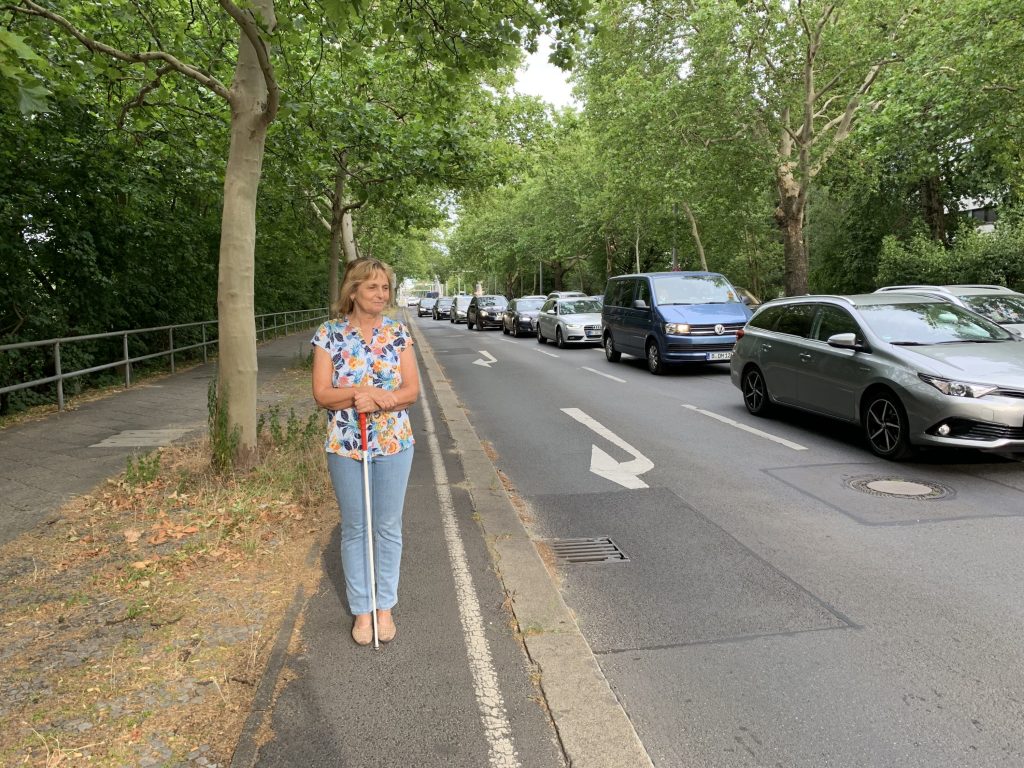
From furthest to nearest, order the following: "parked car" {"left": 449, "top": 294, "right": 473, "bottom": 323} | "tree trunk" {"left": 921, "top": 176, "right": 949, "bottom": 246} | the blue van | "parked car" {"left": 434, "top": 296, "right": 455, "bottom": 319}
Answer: "parked car" {"left": 434, "top": 296, "right": 455, "bottom": 319}, "parked car" {"left": 449, "top": 294, "right": 473, "bottom": 323}, "tree trunk" {"left": 921, "top": 176, "right": 949, "bottom": 246}, the blue van

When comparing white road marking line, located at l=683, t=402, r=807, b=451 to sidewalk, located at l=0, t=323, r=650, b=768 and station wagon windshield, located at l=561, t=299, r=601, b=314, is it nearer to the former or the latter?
sidewalk, located at l=0, t=323, r=650, b=768

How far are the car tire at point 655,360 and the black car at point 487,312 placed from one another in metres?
20.0

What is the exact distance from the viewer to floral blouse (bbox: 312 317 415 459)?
10.6 feet

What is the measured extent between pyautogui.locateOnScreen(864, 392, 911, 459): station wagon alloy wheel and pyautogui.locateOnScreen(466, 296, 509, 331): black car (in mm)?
27744

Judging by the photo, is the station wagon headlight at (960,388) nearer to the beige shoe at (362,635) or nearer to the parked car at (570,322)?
the beige shoe at (362,635)

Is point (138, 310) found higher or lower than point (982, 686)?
higher

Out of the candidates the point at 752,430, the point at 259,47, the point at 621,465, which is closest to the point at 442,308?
the point at 752,430

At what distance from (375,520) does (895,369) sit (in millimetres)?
5487

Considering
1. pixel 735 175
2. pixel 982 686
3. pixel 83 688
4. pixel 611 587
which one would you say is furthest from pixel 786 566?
pixel 735 175

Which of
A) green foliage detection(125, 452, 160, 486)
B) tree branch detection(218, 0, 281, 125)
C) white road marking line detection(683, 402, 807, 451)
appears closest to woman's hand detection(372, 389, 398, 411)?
green foliage detection(125, 452, 160, 486)

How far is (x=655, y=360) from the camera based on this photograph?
1469cm

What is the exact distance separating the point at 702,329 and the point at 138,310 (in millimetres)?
10630

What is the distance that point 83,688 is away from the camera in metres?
2.90

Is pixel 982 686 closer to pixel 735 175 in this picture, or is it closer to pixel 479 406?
pixel 479 406
